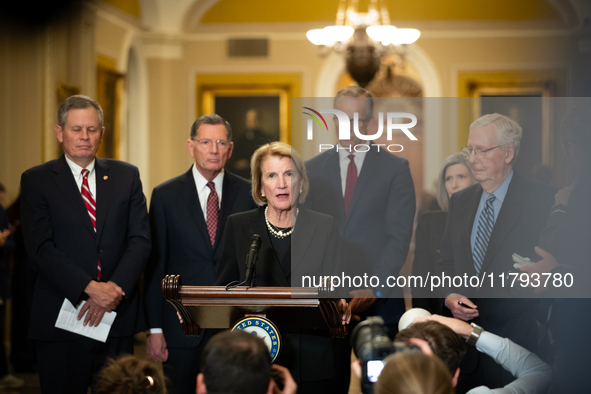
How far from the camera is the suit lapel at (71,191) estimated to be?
2756 millimetres

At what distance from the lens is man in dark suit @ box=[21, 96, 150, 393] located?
8.77 feet

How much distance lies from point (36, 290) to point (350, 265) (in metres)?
1.38

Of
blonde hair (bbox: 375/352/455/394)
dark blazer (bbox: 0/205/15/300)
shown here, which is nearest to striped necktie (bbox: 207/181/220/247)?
blonde hair (bbox: 375/352/455/394)

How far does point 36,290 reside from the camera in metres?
2.77

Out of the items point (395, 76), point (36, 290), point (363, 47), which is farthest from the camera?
point (395, 76)

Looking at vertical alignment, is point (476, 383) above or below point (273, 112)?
below

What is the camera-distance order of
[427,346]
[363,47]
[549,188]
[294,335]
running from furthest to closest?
[363,47], [549,188], [294,335], [427,346]

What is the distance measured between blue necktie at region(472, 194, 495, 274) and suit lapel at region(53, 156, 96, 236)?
1.64m

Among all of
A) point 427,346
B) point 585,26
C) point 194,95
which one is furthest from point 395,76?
point 427,346

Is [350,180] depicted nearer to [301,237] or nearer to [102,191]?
[301,237]

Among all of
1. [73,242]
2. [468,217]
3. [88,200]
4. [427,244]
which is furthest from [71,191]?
[468,217]

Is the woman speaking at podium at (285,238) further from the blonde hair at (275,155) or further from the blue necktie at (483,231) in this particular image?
the blue necktie at (483,231)

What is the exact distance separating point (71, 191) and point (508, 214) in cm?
187

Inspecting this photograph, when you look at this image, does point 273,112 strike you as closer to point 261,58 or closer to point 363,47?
point 261,58
